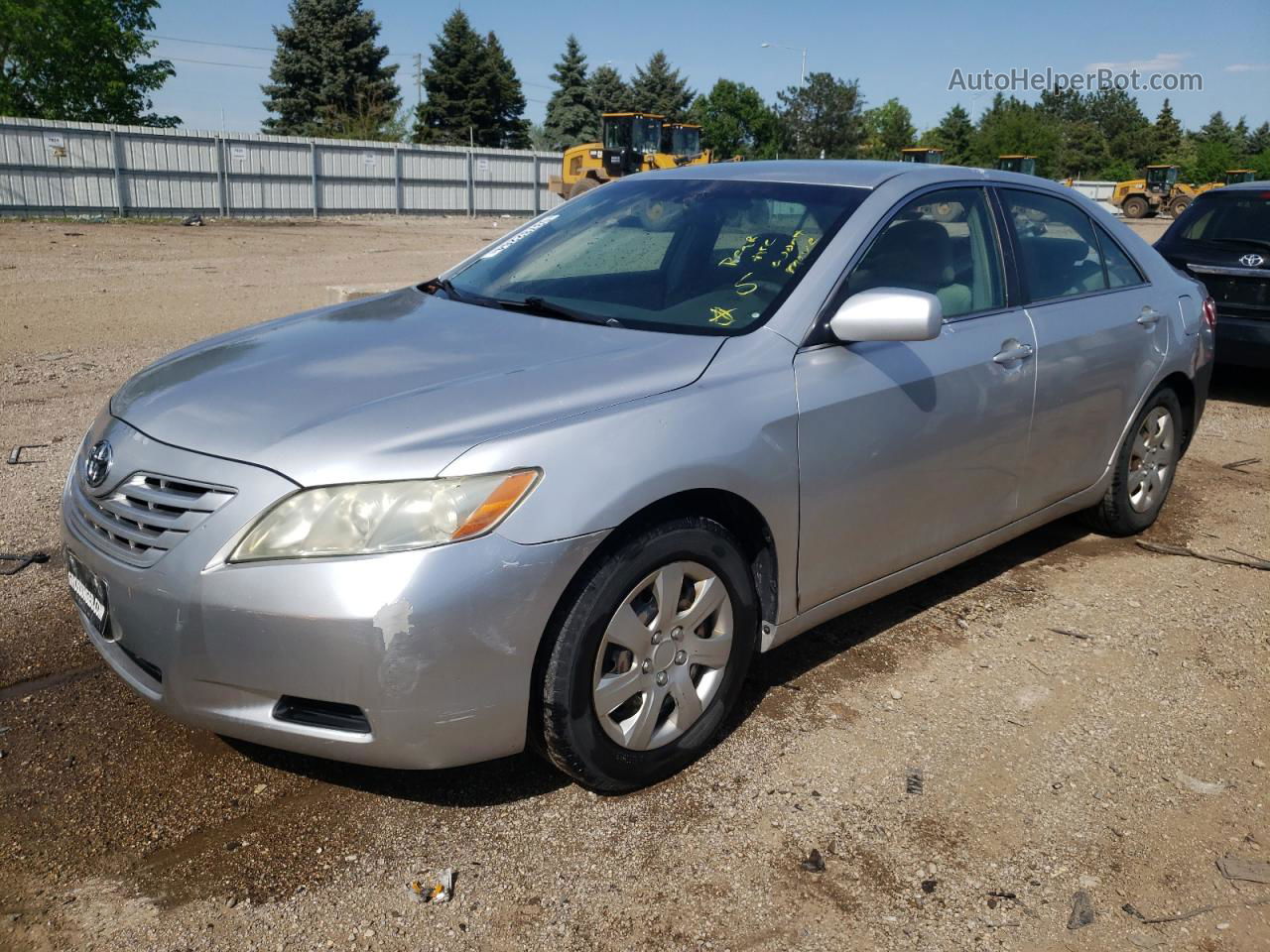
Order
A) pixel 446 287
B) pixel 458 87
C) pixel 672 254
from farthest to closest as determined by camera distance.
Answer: pixel 458 87 → pixel 446 287 → pixel 672 254

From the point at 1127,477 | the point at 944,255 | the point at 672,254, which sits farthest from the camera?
the point at 1127,477

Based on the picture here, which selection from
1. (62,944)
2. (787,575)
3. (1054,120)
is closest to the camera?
(62,944)

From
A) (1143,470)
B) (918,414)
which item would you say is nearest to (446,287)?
(918,414)

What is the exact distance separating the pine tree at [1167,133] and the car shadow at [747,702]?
324ft

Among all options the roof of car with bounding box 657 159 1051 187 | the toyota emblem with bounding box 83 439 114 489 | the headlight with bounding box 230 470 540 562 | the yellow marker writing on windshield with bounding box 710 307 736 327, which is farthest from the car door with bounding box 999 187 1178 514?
the toyota emblem with bounding box 83 439 114 489

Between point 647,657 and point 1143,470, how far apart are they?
3.26m

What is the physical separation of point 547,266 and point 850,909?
2401mm

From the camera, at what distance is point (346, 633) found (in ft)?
8.07

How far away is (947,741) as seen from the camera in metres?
3.40

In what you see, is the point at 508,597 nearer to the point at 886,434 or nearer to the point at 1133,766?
the point at 886,434

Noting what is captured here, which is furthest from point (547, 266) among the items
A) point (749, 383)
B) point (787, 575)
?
point (787, 575)

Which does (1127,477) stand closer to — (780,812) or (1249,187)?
(780,812)

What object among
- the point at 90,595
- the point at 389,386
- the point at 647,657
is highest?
the point at 389,386

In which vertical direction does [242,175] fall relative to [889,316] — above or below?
above
